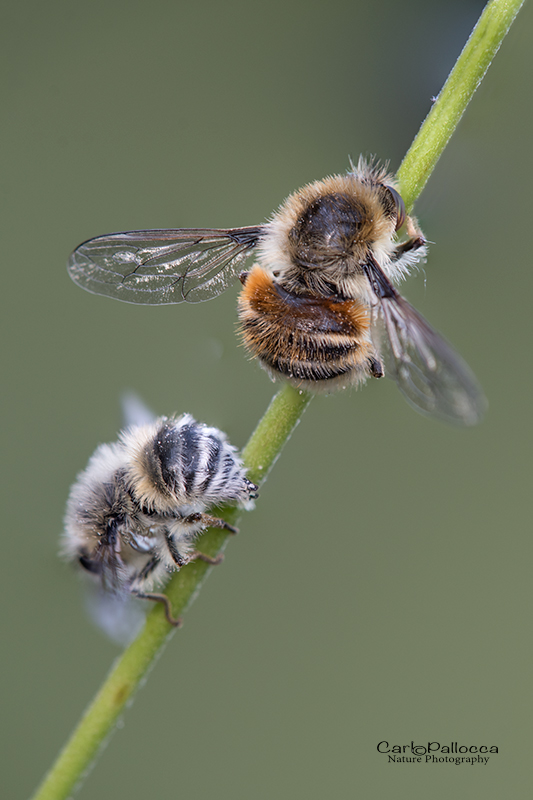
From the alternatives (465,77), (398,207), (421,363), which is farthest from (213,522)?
(465,77)

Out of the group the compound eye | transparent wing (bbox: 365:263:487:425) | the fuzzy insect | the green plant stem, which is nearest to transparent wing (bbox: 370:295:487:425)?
transparent wing (bbox: 365:263:487:425)

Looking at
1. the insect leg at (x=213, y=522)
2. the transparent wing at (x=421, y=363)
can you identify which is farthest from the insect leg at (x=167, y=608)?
the transparent wing at (x=421, y=363)

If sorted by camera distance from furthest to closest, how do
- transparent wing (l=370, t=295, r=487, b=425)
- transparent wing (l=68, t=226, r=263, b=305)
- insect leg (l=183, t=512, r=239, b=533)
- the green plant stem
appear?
transparent wing (l=68, t=226, r=263, b=305) → insect leg (l=183, t=512, r=239, b=533) → the green plant stem → transparent wing (l=370, t=295, r=487, b=425)

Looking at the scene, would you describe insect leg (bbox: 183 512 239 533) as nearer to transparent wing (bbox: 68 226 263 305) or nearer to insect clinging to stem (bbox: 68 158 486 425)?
insect clinging to stem (bbox: 68 158 486 425)

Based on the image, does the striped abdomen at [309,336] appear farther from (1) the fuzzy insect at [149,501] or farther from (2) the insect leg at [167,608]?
(2) the insect leg at [167,608]

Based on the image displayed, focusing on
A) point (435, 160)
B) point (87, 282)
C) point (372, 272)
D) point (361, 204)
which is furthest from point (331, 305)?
point (87, 282)

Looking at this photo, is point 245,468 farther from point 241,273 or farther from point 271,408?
point 241,273
